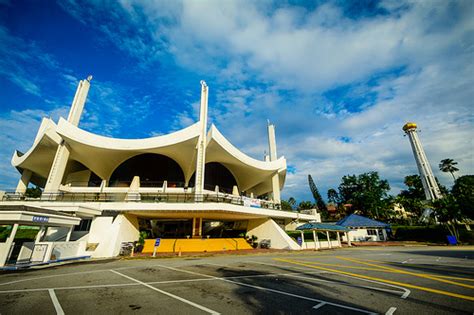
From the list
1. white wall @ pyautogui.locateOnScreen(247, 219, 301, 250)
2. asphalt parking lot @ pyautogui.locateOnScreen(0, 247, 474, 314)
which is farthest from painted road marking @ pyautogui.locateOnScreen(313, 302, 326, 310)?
white wall @ pyautogui.locateOnScreen(247, 219, 301, 250)

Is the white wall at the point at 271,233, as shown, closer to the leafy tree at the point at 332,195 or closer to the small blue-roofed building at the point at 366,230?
the small blue-roofed building at the point at 366,230

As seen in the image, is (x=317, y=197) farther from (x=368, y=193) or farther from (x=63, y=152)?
(x=63, y=152)

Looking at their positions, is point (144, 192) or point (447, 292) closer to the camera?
point (447, 292)

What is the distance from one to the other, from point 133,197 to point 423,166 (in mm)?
62719

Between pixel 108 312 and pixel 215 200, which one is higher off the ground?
pixel 215 200

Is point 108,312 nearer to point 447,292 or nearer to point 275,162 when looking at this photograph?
point 447,292

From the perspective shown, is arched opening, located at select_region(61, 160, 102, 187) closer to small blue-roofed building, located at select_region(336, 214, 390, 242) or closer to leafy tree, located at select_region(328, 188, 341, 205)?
small blue-roofed building, located at select_region(336, 214, 390, 242)

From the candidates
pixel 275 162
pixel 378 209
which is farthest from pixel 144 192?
pixel 378 209

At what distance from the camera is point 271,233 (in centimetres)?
2203

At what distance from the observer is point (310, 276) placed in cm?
769

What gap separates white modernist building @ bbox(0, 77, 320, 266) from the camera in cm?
1533

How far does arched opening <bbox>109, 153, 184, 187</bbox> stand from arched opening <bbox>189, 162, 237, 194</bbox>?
3376mm

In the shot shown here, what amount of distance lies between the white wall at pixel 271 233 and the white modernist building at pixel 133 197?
10cm

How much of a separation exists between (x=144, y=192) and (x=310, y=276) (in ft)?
77.3
